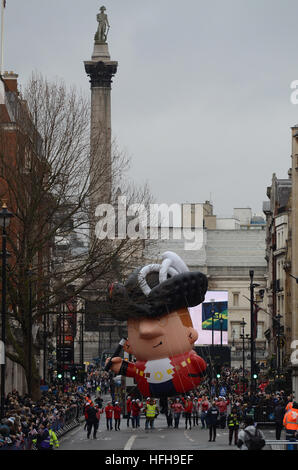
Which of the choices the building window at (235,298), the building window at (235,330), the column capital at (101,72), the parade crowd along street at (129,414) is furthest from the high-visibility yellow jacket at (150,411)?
the building window at (235,298)

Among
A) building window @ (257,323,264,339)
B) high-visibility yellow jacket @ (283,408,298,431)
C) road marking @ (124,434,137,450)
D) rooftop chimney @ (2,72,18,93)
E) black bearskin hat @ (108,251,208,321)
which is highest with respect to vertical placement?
rooftop chimney @ (2,72,18,93)

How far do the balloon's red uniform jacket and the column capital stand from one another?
68.9 meters

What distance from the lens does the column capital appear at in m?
121

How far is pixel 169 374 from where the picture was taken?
53875mm

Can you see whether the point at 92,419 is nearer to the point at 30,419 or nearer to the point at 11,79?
the point at 30,419

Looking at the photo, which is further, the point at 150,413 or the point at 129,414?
the point at 129,414

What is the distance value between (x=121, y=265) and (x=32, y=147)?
633cm

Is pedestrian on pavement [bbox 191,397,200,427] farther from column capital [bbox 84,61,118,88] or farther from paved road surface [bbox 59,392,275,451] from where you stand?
column capital [bbox 84,61,118,88]

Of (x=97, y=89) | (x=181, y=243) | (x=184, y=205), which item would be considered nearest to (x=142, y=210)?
(x=97, y=89)

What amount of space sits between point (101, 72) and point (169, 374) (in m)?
70.8

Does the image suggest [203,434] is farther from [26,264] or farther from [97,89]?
[97,89]

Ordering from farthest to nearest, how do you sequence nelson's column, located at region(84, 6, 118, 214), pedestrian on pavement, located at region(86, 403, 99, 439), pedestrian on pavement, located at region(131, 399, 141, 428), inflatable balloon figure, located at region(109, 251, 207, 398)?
nelson's column, located at region(84, 6, 118, 214) → inflatable balloon figure, located at region(109, 251, 207, 398) → pedestrian on pavement, located at region(131, 399, 141, 428) → pedestrian on pavement, located at region(86, 403, 99, 439)

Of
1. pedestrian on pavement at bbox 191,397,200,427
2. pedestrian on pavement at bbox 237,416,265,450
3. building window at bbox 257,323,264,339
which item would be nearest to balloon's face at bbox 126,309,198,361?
pedestrian on pavement at bbox 191,397,200,427

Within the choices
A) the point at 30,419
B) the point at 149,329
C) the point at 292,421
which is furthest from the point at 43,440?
the point at 149,329
